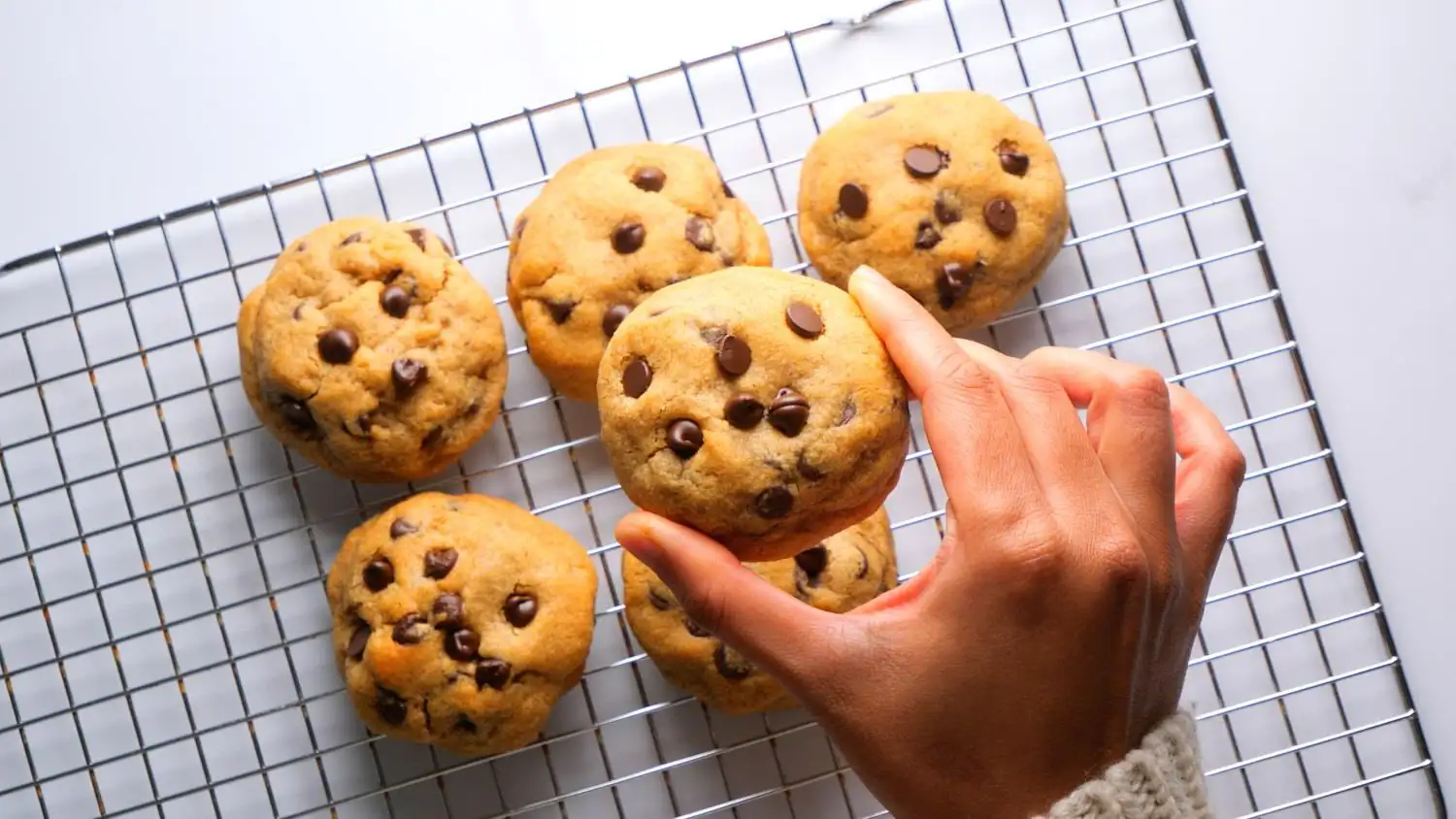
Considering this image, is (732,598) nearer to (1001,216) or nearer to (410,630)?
(410,630)

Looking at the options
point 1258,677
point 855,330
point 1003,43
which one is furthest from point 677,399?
point 1258,677

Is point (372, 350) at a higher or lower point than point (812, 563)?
higher

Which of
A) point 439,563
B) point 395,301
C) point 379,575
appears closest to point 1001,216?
point 395,301

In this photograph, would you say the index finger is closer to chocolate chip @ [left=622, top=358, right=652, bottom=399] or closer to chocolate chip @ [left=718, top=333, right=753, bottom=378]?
chocolate chip @ [left=718, top=333, right=753, bottom=378]

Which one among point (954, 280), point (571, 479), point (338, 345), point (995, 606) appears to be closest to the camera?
point (995, 606)

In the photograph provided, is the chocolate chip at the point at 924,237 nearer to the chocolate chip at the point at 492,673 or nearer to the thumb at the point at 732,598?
the thumb at the point at 732,598
